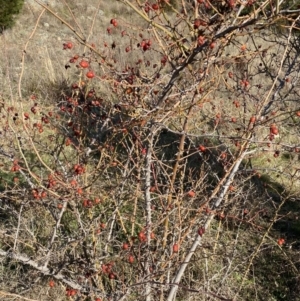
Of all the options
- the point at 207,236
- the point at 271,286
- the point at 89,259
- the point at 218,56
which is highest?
the point at 218,56

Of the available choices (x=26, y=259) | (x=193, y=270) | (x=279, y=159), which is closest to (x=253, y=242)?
(x=193, y=270)

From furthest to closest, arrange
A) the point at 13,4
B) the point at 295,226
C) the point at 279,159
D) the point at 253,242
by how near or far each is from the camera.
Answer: the point at 13,4, the point at 279,159, the point at 295,226, the point at 253,242

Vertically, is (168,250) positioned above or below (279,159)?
above

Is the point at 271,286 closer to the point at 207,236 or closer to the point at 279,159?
the point at 207,236

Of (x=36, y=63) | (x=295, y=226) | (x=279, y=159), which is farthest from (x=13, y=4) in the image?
(x=295, y=226)

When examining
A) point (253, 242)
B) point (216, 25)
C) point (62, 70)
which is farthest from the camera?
point (62, 70)

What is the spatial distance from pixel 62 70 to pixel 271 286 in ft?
16.1

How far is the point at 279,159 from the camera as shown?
6.67 m

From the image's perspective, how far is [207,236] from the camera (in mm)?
4168

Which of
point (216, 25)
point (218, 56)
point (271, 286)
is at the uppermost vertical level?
point (216, 25)

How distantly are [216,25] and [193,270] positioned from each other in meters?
2.33

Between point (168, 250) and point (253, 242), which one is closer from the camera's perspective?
point (168, 250)

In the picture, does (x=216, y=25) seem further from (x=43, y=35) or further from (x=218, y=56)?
(x=43, y=35)

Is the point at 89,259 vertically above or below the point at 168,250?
below
